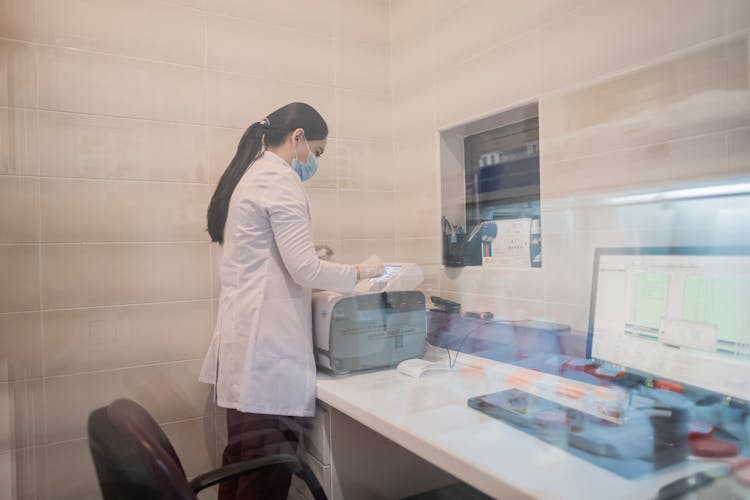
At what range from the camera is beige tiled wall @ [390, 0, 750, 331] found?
105 cm

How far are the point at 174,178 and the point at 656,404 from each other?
1.63m

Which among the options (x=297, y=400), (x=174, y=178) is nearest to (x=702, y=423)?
(x=297, y=400)

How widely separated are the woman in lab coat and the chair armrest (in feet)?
0.22

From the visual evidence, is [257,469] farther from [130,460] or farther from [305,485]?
[130,460]

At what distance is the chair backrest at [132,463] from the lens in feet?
2.45

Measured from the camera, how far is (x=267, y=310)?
4.75 ft

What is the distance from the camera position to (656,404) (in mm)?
1024

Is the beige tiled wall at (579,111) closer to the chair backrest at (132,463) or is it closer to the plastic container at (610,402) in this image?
the plastic container at (610,402)

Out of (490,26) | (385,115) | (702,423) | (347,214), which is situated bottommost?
(702,423)

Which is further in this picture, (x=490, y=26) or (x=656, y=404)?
(x=490, y=26)

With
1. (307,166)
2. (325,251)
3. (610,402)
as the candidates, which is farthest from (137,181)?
(610,402)

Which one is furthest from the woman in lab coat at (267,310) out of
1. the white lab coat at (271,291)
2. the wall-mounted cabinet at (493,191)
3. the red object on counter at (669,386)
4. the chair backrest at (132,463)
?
the red object on counter at (669,386)

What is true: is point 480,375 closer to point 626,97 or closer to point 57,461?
point 626,97

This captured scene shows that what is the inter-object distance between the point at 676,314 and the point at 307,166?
1196mm
